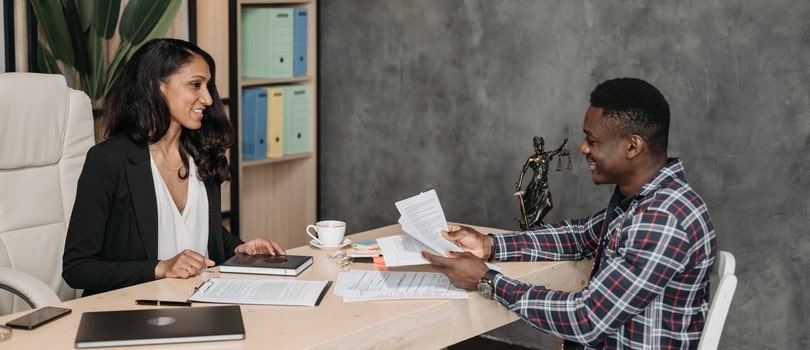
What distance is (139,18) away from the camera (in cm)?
330

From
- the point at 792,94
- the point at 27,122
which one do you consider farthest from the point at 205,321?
the point at 792,94

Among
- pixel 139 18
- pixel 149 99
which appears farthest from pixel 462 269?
pixel 139 18

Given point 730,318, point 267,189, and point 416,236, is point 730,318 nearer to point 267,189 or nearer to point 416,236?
point 416,236

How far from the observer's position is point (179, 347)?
1.65 metres

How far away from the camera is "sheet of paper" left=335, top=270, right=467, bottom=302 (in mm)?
2016

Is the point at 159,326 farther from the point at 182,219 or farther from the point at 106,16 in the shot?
the point at 106,16

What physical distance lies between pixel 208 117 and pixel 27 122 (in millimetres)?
471

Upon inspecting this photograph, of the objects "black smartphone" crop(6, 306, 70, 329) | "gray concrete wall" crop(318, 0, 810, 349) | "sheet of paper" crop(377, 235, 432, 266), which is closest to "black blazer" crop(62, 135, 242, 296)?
"black smartphone" crop(6, 306, 70, 329)

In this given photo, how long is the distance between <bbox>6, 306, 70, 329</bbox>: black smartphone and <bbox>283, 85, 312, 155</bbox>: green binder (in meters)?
2.44

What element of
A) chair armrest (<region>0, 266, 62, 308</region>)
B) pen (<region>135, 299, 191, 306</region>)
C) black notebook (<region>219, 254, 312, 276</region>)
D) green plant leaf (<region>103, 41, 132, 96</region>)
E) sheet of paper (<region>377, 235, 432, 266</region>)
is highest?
green plant leaf (<region>103, 41, 132, 96</region>)

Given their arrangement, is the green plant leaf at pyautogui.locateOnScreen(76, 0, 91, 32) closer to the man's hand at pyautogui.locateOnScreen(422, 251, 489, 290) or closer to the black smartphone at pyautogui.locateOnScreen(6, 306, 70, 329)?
the black smartphone at pyautogui.locateOnScreen(6, 306, 70, 329)

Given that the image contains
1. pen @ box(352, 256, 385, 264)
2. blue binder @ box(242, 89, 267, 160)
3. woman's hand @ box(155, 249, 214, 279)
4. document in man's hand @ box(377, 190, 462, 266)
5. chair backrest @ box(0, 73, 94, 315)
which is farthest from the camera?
blue binder @ box(242, 89, 267, 160)

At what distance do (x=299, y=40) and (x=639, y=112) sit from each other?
97.6 inches

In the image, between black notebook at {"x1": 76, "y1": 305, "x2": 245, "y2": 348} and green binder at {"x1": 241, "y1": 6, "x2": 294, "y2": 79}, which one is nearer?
black notebook at {"x1": 76, "y1": 305, "x2": 245, "y2": 348}
